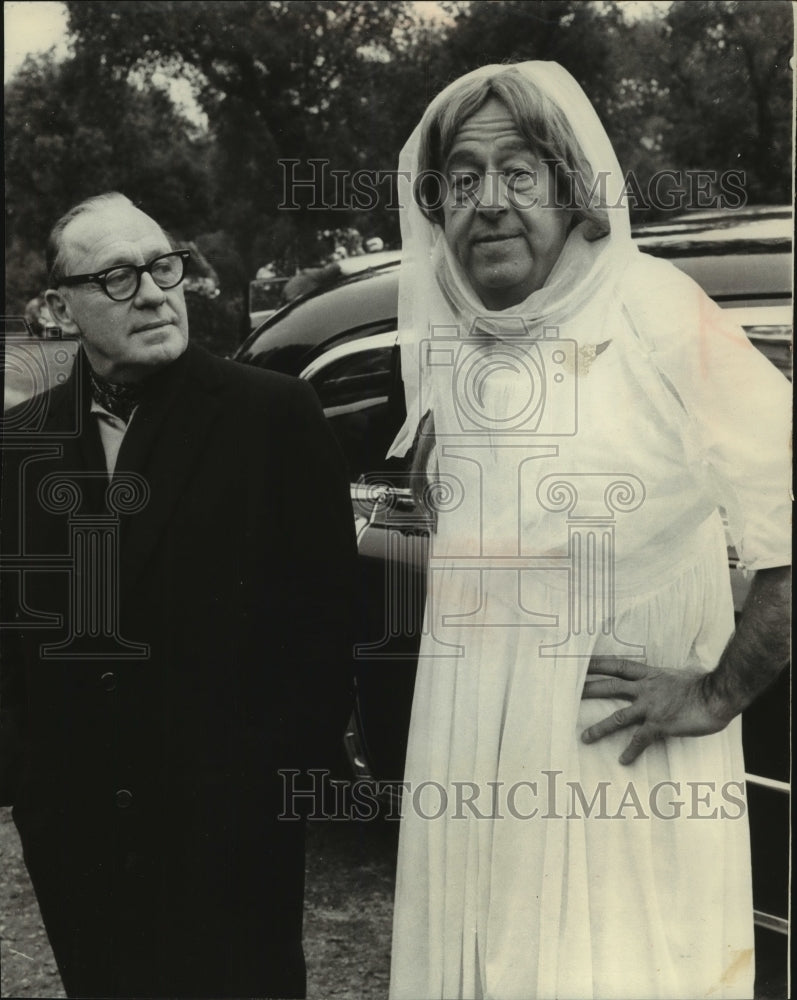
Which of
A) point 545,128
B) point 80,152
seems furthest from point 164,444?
point 545,128

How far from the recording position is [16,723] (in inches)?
124

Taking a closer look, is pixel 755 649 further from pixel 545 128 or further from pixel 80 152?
pixel 80 152

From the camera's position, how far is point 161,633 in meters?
3.04

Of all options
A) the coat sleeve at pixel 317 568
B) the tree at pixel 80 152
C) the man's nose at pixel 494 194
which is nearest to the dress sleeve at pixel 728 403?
the man's nose at pixel 494 194

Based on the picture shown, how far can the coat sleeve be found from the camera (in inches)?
119

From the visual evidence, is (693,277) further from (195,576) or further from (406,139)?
(195,576)

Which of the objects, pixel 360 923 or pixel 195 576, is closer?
pixel 195 576

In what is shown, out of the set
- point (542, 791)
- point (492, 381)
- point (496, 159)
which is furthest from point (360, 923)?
point (496, 159)

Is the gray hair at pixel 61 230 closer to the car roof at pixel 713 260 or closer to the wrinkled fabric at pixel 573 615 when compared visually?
the car roof at pixel 713 260

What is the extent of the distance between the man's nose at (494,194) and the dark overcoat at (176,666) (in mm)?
637

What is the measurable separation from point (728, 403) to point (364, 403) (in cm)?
87

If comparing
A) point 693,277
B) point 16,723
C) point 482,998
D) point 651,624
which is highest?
point 693,277

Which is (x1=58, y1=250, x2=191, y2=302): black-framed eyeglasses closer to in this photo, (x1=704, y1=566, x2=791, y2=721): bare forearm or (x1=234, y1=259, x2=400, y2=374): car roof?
(x1=234, y1=259, x2=400, y2=374): car roof

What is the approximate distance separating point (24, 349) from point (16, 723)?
3.11ft
